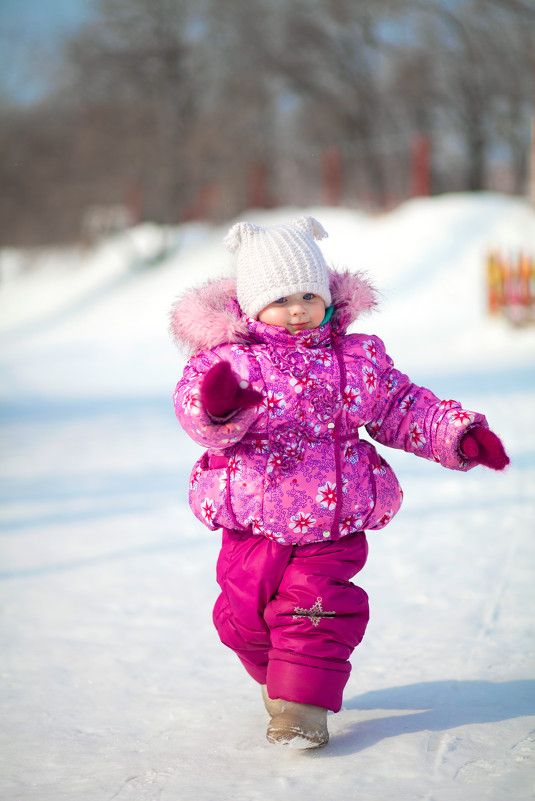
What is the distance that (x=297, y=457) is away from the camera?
2.13 meters

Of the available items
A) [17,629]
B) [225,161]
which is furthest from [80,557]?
[225,161]

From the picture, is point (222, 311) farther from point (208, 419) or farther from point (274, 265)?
point (208, 419)

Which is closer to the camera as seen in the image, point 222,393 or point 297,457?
point 222,393

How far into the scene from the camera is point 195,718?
7.79 ft

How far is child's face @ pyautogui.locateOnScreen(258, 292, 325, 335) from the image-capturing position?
218cm

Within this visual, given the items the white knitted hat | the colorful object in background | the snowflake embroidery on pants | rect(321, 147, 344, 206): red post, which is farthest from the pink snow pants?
rect(321, 147, 344, 206): red post

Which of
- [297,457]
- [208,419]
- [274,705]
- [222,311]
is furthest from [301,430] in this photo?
[274,705]

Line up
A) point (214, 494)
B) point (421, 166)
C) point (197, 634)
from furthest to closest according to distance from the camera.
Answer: point (421, 166), point (197, 634), point (214, 494)

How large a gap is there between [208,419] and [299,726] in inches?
29.4

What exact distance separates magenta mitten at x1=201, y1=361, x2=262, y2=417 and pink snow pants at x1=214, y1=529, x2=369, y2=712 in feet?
1.27

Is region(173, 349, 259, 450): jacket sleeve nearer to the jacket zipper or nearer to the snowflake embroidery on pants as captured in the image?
the jacket zipper

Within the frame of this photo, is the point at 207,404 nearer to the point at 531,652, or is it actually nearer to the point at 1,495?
the point at 531,652

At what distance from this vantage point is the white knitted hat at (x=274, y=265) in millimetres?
2178

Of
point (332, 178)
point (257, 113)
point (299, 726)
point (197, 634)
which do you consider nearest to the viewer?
point (299, 726)
